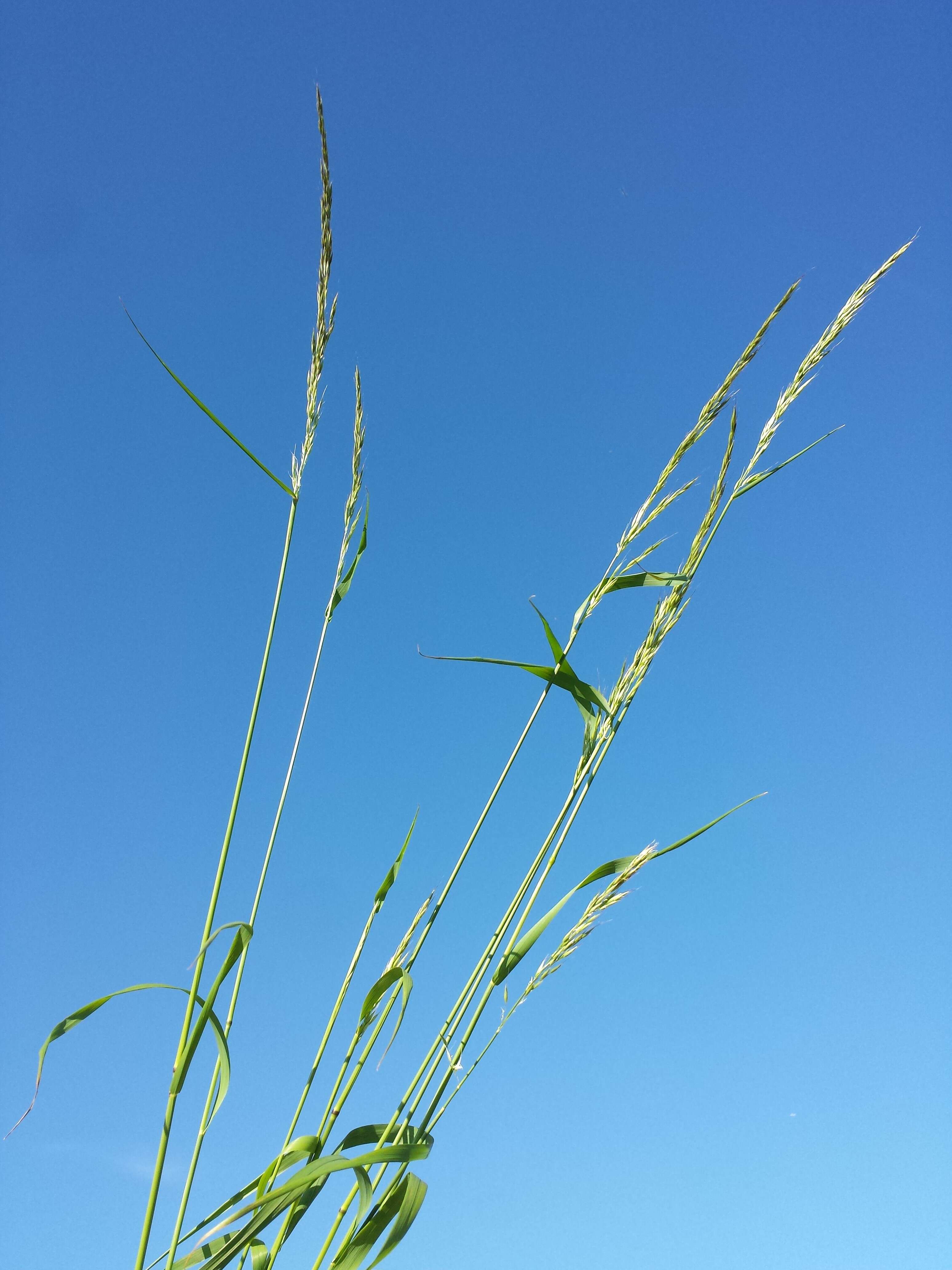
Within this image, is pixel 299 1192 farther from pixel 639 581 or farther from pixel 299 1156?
pixel 639 581

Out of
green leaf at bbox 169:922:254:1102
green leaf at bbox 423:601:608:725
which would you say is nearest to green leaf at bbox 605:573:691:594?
green leaf at bbox 423:601:608:725

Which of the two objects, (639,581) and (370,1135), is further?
(639,581)

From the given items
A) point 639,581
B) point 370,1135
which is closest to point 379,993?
point 370,1135

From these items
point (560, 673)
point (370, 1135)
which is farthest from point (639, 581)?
point (370, 1135)

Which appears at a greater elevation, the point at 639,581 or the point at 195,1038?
the point at 639,581

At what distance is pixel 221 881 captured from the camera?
845mm

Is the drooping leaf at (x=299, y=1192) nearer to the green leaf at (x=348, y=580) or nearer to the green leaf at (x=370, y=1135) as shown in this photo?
the green leaf at (x=370, y=1135)

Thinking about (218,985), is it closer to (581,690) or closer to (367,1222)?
(367,1222)

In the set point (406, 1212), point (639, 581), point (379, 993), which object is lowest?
point (406, 1212)

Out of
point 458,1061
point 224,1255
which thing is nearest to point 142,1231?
point 224,1255

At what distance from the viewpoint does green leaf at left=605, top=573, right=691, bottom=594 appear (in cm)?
108

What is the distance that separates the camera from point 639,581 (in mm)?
1123

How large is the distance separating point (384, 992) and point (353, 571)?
1.66 ft

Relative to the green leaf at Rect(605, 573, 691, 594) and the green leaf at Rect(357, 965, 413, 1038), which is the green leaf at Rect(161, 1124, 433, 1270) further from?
the green leaf at Rect(605, 573, 691, 594)
